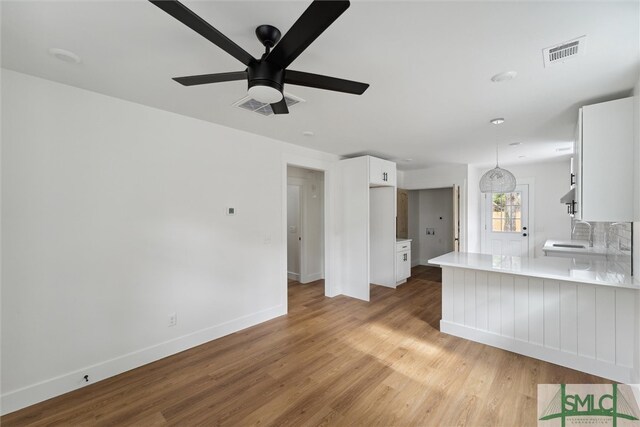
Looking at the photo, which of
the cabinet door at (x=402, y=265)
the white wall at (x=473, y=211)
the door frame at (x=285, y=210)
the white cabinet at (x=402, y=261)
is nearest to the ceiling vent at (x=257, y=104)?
the door frame at (x=285, y=210)

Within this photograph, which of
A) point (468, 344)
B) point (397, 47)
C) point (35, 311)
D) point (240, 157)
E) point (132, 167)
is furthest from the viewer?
point (240, 157)

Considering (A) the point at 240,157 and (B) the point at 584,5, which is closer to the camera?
(B) the point at 584,5

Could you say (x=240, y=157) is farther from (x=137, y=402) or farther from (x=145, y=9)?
(x=137, y=402)

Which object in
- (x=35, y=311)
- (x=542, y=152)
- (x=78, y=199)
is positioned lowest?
(x=35, y=311)

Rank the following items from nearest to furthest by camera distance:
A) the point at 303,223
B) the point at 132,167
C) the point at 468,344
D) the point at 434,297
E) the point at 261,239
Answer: the point at 132,167
the point at 468,344
the point at 261,239
the point at 434,297
the point at 303,223

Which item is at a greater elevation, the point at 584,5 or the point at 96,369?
the point at 584,5

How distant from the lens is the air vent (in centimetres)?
165

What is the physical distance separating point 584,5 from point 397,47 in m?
0.92

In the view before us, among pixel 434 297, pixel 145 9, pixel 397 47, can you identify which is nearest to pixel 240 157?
pixel 145 9

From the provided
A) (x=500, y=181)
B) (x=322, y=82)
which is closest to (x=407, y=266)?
(x=500, y=181)

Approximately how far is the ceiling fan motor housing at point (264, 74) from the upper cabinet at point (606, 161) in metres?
2.75

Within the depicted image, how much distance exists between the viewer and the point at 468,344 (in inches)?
116

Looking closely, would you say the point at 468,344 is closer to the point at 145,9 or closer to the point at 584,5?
the point at 584,5

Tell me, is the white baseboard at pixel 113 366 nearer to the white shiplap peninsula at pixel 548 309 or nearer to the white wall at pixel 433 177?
the white shiplap peninsula at pixel 548 309
